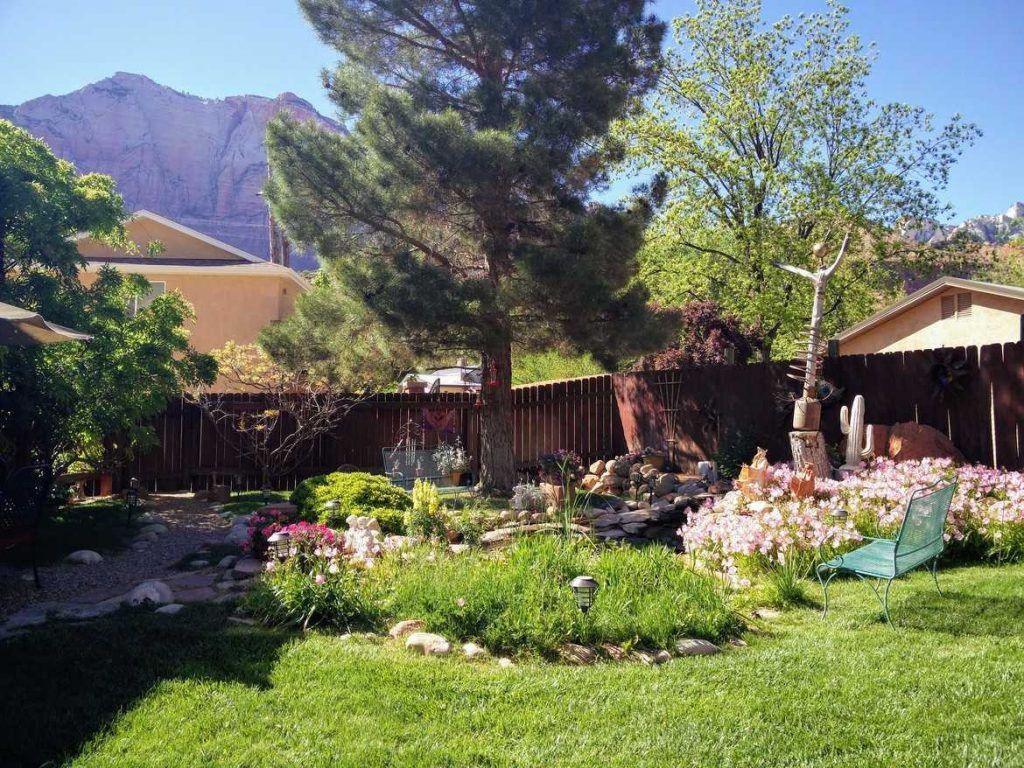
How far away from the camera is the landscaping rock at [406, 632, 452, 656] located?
4207 mm

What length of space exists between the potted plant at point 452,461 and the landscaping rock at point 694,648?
776 centimetres

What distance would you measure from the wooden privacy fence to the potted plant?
0.98 meters

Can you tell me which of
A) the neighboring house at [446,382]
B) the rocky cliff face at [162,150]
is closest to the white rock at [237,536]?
the neighboring house at [446,382]

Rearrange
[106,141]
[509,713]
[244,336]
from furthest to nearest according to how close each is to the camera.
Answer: [106,141] < [244,336] < [509,713]

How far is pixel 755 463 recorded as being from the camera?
8.62 meters

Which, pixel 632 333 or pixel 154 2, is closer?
pixel 154 2

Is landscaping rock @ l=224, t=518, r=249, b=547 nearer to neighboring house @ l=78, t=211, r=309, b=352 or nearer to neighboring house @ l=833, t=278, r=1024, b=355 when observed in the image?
neighboring house @ l=833, t=278, r=1024, b=355

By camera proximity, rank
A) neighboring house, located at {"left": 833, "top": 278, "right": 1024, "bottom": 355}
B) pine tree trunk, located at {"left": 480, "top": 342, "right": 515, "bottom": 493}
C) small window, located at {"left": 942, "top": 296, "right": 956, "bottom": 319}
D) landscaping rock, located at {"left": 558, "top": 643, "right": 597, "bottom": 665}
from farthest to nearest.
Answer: small window, located at {"left": 942, "top": 296, "right": 956, "bottom": 319} < neighboring house, located at {"left": 833, "top": 278, "right": 1024, "bottom": 355} < pine tree trunk, located at {"left": 480, "top": 342, "right": 515, "bottom": 493} < landscaping rock, located at {"left": 558, "top": 643, "right": 597, "bottom": 665}

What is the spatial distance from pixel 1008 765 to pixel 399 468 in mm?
8958

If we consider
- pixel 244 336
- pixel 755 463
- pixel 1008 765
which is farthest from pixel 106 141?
pixel 1008 765

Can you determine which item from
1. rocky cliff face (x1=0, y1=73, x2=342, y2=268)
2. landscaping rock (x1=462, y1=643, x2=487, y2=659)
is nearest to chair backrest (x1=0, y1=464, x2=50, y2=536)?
landscaping rock (x1=462, y1=643, x2=487, y2=659)

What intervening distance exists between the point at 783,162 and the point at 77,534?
1701 centimetres

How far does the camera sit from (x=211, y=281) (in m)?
18.3

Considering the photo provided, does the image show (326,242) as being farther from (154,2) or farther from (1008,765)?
(1008,765)
